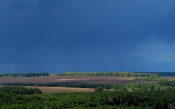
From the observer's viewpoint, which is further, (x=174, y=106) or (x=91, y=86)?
(x=91, y=86)

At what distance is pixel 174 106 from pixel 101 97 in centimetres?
1597

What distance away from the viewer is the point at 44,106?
53.2 m

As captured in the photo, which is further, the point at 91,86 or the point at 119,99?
the point at 91,86

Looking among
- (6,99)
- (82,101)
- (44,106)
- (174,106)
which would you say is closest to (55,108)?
(44,106)

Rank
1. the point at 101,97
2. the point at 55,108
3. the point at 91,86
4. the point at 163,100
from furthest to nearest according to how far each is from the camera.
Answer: the point at 91,86, the point at 163,100, the point at 101,97, the point at 55,108

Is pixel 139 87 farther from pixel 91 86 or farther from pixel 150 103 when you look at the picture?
pixel 150 103

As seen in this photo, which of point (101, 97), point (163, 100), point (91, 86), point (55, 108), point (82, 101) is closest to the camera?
point (55, 108)

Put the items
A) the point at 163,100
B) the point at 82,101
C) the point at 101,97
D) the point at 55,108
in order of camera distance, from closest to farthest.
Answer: the point at 55,108 → the point at 82,101 → the point at 101,97 → the point at 163,100

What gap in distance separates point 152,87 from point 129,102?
4984 cm

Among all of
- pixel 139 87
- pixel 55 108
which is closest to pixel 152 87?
pixel 139 87

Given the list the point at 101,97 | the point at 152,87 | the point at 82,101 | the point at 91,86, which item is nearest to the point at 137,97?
the point at 101,97

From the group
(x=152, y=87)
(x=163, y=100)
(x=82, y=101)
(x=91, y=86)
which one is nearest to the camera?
(x=82, y=101)

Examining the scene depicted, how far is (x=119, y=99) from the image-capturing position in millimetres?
72875

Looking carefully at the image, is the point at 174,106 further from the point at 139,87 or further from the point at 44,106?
the point at 139,87
